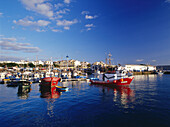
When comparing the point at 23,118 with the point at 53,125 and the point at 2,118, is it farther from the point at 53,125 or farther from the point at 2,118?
Result: the point at 53,125

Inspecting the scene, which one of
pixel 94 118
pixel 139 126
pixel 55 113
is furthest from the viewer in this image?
pixel 55 113

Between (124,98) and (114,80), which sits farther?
(114,80)

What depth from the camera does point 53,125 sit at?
13.8 m

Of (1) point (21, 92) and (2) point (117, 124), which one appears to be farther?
(1) point (21, 92)

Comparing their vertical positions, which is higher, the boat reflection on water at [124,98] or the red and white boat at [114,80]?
the red and white boat at [114,80]

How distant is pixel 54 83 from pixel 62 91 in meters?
7.21

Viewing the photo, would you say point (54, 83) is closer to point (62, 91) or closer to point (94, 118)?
point (62, 91)

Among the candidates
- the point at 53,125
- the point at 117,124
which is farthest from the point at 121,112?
the point at 53,125

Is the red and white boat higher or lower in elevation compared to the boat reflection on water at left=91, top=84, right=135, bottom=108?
higher

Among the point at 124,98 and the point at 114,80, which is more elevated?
the point at 114,80

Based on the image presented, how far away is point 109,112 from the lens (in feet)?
59.5

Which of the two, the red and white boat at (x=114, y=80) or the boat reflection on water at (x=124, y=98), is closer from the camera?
the boat reflection on water at (x=124, y=98)

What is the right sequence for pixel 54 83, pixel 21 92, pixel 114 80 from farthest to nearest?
pixel 114 80 → pixel 54 83 → pixel 21 92

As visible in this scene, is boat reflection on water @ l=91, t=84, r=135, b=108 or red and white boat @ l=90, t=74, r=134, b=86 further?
red and white boat @ l=90, t=74, r=134, b=86
